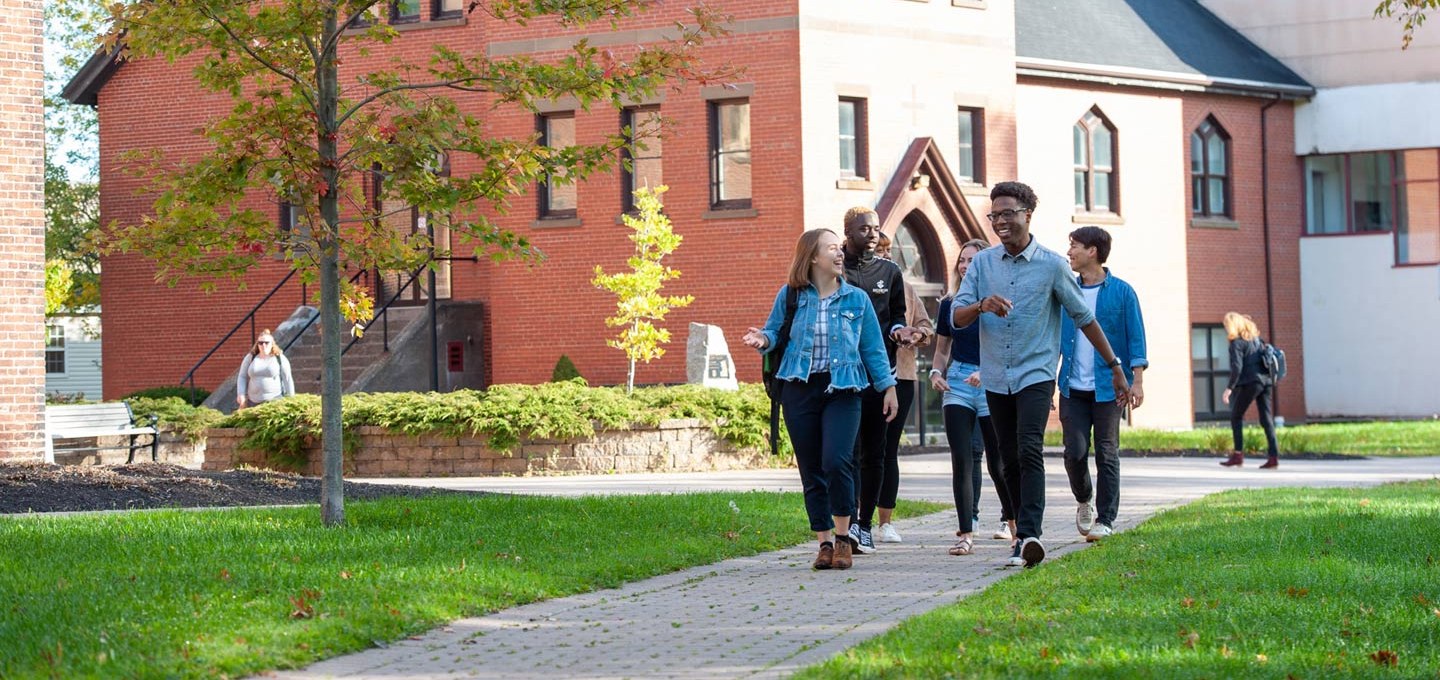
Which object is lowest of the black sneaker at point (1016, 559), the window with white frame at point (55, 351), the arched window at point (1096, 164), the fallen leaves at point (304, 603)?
the black sneaker at point (1016, 559)

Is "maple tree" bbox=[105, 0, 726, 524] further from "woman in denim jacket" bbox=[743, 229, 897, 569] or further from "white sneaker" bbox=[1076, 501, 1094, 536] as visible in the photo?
"white sneaker" bbox=[1076, 501, 1094, 536]

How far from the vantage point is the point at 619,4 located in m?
11.4

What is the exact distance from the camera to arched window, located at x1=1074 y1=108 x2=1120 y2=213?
31703 millimetres

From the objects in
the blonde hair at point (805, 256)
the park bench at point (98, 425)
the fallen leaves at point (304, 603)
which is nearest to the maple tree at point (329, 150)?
the blonde hair at point (805, 256)

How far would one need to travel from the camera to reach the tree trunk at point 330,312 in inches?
439

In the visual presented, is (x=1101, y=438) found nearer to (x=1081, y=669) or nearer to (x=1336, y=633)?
(x=1336, y=633)

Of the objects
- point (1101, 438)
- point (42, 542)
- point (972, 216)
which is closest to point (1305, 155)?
point (972, 216)

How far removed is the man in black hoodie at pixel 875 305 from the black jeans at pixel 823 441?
0.49m

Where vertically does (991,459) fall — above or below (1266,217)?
below

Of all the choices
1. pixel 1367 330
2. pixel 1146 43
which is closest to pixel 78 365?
pixel 1146 43

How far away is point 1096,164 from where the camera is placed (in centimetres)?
3198

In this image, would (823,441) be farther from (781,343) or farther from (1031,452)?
(1031,452)

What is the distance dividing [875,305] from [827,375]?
2.70 ft

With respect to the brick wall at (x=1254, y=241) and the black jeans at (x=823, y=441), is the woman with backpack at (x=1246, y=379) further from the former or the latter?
the brick wall at (x=1254, y=241)
